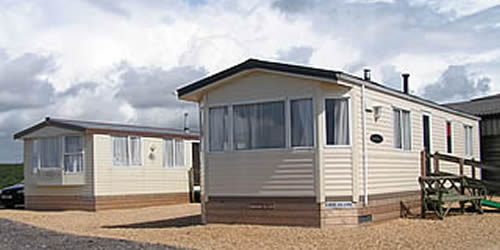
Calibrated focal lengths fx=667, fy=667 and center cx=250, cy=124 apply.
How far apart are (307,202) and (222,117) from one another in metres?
2.59

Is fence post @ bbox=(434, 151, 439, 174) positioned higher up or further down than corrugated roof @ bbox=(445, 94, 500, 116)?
further down

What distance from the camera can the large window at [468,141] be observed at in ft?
63.2

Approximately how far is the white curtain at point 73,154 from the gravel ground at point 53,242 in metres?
6.88

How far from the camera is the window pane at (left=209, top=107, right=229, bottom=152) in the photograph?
13.8 m

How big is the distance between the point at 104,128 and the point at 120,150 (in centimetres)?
100

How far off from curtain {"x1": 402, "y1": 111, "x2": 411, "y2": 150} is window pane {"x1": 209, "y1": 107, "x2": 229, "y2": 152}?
Result: 13.6ft

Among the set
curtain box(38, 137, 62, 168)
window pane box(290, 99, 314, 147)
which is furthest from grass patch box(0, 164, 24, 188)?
window pane box(290, 99, 314, 147)

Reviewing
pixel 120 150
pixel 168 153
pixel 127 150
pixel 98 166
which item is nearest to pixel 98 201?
pixel 98 166

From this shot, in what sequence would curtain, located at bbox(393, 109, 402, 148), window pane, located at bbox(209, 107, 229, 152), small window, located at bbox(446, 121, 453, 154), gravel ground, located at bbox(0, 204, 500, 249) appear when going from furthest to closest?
small window, located at bbox(446, 121, 453, 154) < curtain, located at bbox(393, 109, 402, 148) < window pane, located at bbox(209, 107, 229, 152) < gravel ground, located at bbox(0, 204, 500, 249)

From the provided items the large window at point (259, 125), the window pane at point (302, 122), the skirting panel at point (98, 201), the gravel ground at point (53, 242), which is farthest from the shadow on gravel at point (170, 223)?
the skirting panel at point (98, 201)

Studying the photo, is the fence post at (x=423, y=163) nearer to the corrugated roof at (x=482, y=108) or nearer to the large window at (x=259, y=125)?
the large window at (x=259, y=125)

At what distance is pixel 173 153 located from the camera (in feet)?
76.3

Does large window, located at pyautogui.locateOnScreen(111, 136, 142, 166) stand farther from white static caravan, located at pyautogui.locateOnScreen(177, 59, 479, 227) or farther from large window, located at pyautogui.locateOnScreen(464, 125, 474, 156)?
large window, located at pyautogui.locateOnScreen(464, 125, 474, 156)

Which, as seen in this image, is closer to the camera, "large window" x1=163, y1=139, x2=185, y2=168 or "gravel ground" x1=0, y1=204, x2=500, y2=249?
"gravel ground" x1=0, y1=204, x2=500, y2=249
